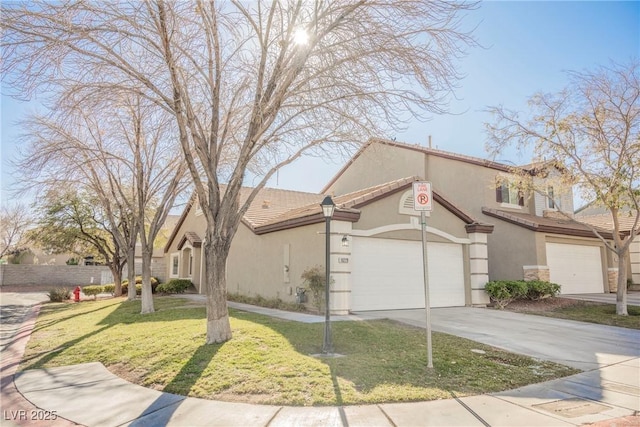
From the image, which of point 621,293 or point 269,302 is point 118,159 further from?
point 621,293

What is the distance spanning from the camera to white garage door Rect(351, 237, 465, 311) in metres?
13.2

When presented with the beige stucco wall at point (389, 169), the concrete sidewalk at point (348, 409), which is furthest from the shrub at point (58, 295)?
the concrete sidewalk at point (348, 409)

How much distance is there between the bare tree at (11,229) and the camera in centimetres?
3850

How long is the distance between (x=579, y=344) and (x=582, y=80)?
9029 millimetres

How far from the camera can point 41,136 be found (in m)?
13.2

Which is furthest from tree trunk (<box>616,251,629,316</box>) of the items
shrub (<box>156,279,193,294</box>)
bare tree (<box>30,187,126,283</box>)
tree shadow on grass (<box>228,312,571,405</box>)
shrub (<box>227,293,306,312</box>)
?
bare tree (<box>30,187,126,283</box>)

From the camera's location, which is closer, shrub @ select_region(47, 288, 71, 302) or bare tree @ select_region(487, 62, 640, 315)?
bare tree @ select_region(487, 62, 640, 315)

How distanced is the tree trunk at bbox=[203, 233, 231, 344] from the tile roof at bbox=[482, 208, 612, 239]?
1397 cm

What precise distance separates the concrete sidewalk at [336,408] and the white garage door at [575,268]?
12.5 m

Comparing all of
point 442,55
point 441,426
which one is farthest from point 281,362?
point 442,55

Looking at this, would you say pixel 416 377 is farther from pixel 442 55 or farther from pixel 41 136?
pixel 41 136

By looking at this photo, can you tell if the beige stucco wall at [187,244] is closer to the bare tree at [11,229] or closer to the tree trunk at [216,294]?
the tree trunk at [216,294]

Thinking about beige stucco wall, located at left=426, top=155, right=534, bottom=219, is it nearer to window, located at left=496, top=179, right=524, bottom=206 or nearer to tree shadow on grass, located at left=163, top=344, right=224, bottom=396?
window, located at left=496, top=179, right=524, bottom=206

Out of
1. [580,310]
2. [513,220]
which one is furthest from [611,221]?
[580,310]
